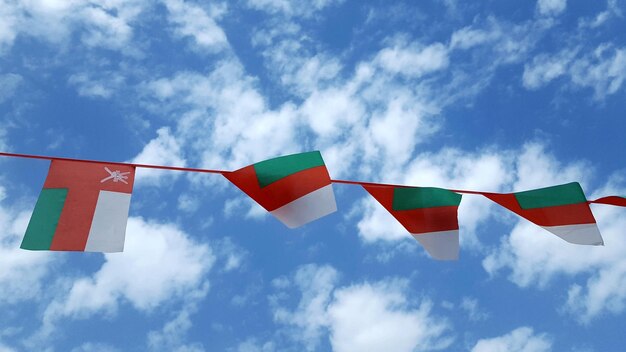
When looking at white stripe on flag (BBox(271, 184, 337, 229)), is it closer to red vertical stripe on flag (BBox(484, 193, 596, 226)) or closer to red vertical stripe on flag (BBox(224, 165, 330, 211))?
red vertical stripe on flag (BBox(224, 165, 330, 211))

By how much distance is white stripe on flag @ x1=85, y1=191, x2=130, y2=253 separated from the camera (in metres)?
4.14

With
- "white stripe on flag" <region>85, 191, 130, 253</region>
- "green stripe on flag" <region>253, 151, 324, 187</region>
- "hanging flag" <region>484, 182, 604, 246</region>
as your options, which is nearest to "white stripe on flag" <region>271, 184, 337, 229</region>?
"green stripe on flag" <region>253, 151, 324, 187</region>

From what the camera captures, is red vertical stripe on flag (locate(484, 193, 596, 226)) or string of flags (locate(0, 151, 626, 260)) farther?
red vertical stripe on flag (locate(484, 193, 596, 226))

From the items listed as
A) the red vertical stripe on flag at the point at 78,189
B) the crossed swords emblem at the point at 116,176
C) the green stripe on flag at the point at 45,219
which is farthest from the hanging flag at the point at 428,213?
the green stripe on flag at the point at 45,219

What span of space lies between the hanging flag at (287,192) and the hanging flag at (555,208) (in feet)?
5.13

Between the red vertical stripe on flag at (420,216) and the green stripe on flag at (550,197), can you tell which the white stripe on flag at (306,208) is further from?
the green stripe on flag at (550,197)

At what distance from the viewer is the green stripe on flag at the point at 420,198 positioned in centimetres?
489

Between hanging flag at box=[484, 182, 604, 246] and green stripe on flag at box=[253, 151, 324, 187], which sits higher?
green stripe on flag at box=[253, 151, 324, 187]

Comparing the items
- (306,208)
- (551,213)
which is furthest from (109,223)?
(551,213)

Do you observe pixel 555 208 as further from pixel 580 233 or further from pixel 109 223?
pixel 109 223

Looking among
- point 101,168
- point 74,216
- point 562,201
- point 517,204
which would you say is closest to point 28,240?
point 74,216

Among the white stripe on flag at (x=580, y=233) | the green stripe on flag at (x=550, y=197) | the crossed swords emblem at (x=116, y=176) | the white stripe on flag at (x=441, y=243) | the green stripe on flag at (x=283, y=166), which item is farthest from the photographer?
the green stripe on flag at (x=550, y=197)

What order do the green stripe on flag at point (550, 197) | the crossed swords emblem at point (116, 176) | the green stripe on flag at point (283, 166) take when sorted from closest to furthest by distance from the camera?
the crossed swords emblem at point (116, 176), the green stripe on flag at point (283, 166), the green stripe on flag at point (550, 197)

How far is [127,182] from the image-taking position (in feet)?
14.6
